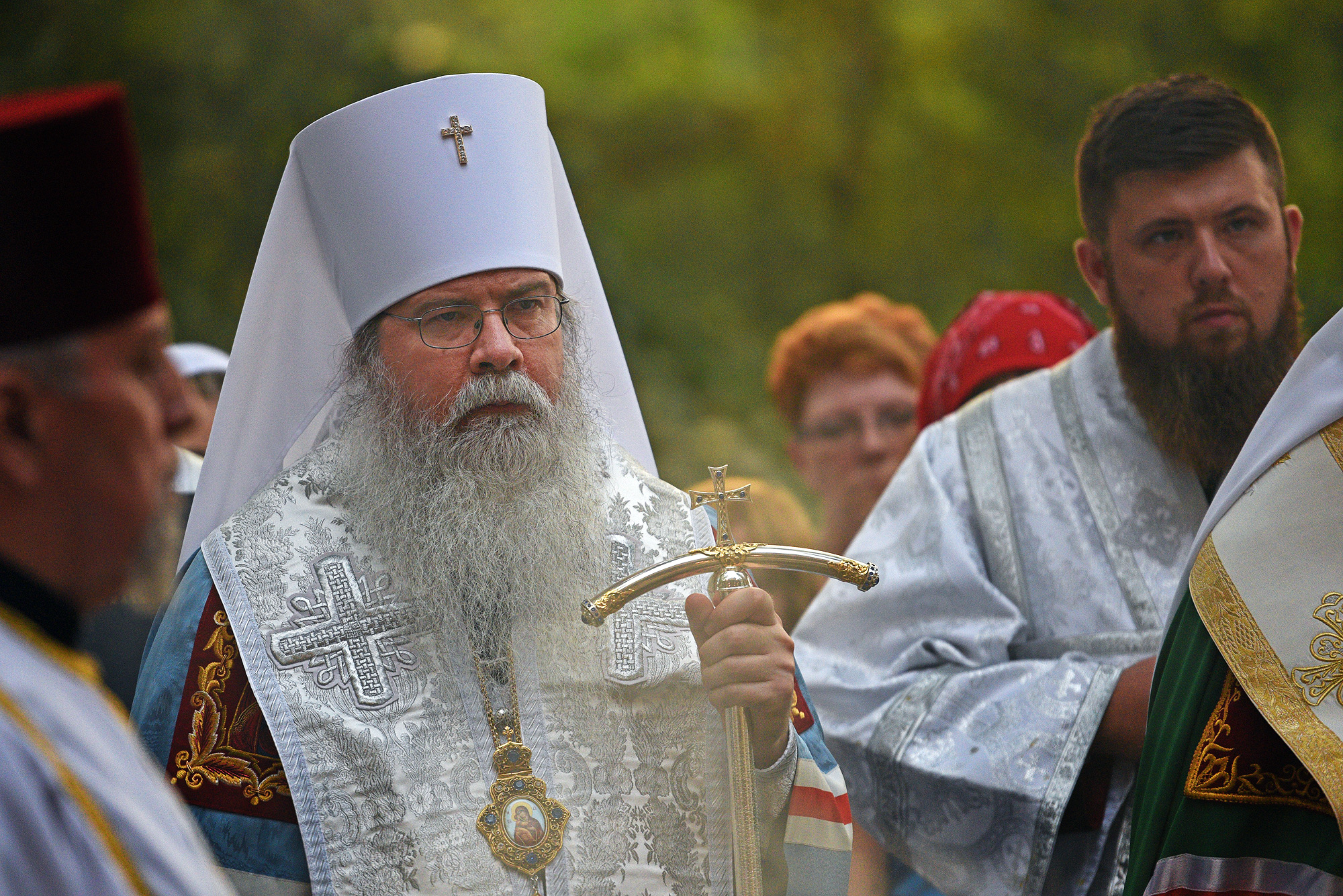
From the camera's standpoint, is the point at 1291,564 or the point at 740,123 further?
the point at 740,123

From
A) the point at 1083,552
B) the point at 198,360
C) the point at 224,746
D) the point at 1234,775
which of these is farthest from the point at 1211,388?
the point at 198,360

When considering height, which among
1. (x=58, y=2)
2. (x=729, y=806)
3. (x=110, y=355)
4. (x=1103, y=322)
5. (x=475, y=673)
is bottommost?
(x=729, y=806)

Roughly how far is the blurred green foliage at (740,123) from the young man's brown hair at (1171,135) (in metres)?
6.22

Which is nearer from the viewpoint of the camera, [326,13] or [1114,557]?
[1114,557]

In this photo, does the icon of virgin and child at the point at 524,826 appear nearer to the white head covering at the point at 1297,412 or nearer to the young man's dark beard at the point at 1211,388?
the white head covering at the point at 1297,412

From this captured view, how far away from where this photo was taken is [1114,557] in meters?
3.60

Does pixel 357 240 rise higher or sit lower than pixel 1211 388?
higher

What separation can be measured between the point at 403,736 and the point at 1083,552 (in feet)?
6.10

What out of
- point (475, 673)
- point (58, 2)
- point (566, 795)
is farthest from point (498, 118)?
point (58, 2)

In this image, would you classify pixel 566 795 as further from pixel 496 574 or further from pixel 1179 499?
pixel 1179 499

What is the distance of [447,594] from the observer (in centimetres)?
294

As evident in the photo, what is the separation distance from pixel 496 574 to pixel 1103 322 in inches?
270

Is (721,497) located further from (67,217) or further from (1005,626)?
(67,217)

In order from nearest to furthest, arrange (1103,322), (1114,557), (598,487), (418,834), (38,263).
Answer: (38,263)
(418,834)
(598,487)
(1114,557)
(1103,322)
